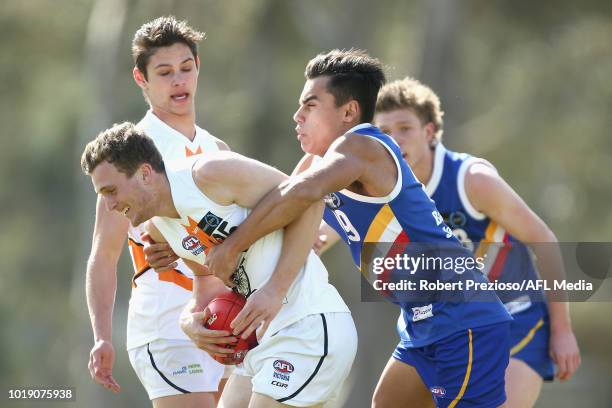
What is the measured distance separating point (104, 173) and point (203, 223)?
21.7 inches

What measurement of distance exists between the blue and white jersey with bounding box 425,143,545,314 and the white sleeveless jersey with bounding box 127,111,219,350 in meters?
1.55

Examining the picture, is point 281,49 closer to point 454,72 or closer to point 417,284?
point 454,72

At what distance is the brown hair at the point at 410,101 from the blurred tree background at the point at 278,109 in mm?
11248

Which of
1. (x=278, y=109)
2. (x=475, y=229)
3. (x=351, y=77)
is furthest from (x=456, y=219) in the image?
(x=278, y=109)

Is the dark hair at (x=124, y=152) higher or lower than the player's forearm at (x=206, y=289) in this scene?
higher

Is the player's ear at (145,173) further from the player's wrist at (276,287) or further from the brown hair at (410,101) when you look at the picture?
the brown hair at (410,101)

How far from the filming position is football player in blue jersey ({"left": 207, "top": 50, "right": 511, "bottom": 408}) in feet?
18.1

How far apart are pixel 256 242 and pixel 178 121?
141cm

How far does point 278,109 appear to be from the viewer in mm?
23828

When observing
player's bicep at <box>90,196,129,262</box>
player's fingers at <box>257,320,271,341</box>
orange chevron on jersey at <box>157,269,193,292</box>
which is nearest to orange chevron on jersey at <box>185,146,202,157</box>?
player's bicep at <box>90,196,129,262</box>

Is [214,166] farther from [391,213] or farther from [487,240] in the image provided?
[487,240]

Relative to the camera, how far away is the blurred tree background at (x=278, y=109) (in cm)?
1941

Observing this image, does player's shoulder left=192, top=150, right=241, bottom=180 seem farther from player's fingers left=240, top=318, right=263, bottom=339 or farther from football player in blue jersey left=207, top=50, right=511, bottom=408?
player's fingers left=240, top=318, right=263, bottom=339

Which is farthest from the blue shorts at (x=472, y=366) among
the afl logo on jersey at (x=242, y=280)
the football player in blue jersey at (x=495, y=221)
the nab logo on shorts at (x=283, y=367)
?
the afl logo on jersey at (x=242, y=280)
